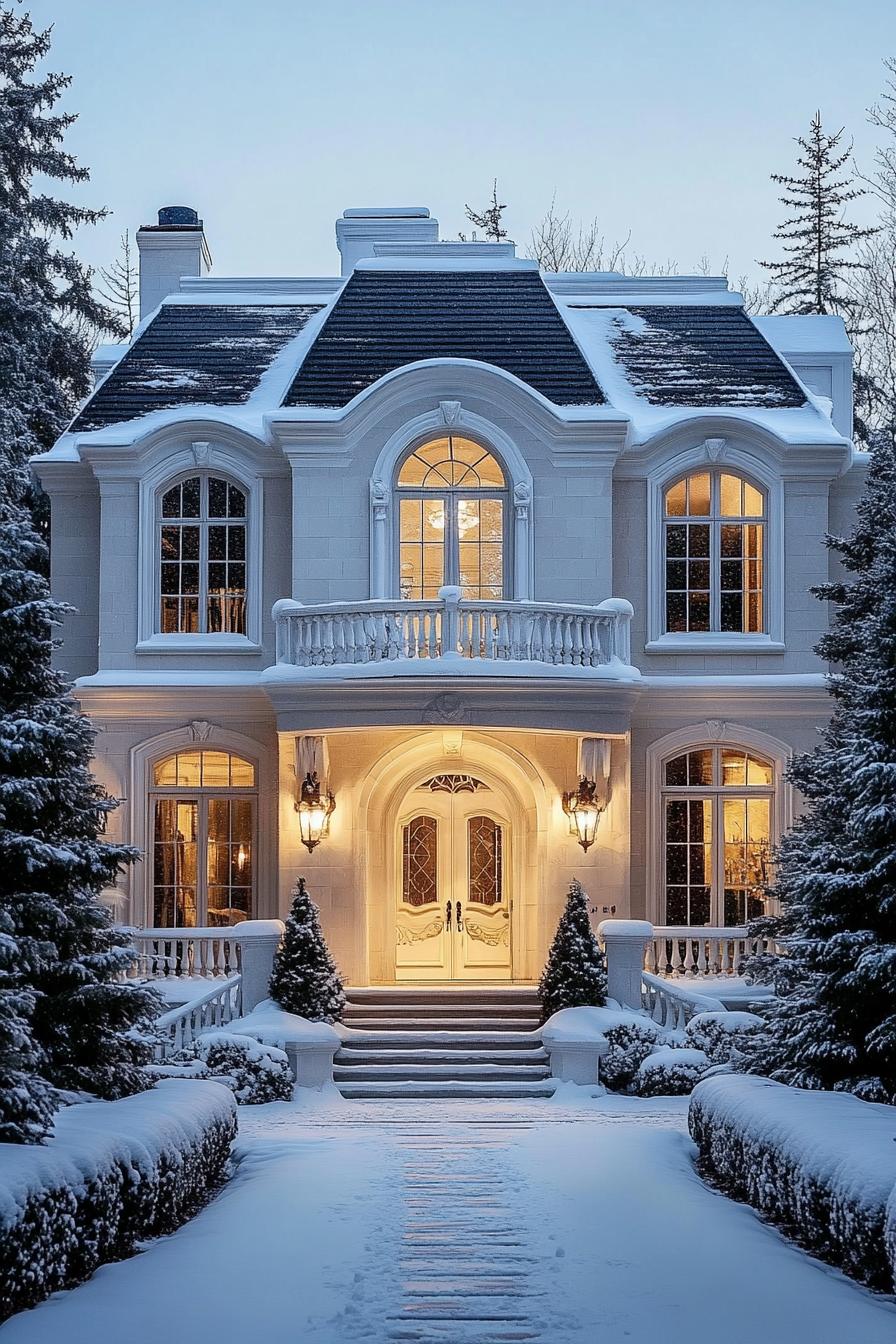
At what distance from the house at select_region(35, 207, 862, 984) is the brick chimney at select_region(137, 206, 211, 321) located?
14.6 feet

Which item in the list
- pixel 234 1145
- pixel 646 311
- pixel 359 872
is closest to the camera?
pixel 234 1145

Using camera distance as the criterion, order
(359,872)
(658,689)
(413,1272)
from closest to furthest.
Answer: (413,1272) → (359,872) → (658,689)

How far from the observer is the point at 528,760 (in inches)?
770

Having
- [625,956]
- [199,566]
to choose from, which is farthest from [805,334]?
[625,956]

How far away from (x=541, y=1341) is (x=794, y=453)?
1502 centimetres

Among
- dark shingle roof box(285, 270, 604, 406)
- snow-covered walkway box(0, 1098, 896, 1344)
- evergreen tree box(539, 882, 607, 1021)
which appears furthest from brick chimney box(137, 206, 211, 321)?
snow-covered walkway box(0, 1098, 896, 1344)

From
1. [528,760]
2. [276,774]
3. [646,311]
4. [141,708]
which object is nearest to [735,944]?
[528,760]

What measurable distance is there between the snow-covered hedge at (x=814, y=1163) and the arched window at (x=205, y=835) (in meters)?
10.1

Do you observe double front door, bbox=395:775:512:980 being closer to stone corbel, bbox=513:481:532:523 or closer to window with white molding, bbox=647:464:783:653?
stone corbel, bbox=513:481:532:523

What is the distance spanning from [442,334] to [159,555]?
4.50 meters

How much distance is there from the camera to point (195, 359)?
74.6 ft

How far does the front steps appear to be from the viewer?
54.8ft

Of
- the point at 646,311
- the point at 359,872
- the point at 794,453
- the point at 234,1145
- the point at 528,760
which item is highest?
the point at 646,311

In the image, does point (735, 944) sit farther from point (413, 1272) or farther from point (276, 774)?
point (413, 1272)
